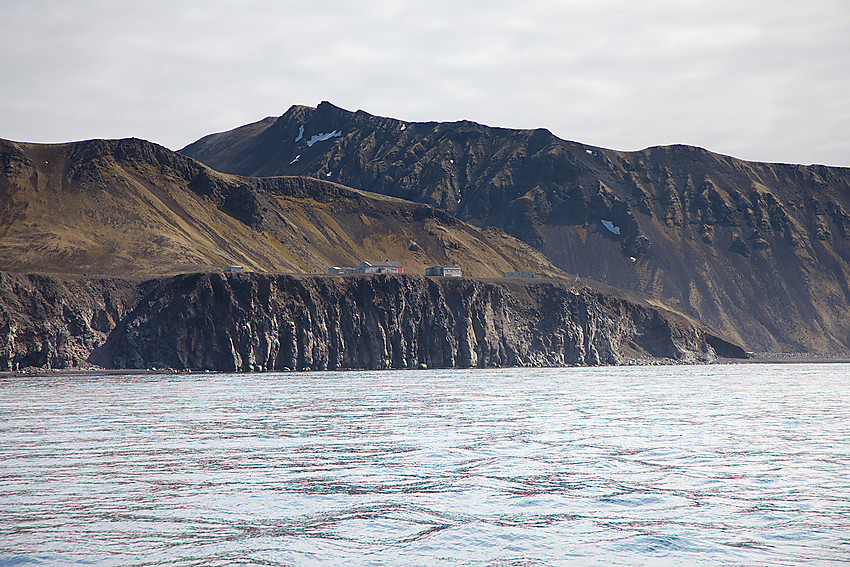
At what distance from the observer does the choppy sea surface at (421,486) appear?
20.2 metres

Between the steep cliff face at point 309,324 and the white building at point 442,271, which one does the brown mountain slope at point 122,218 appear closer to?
the steep cliff face at point 309,324

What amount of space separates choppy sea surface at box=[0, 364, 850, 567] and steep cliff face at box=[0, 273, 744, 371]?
205 ft

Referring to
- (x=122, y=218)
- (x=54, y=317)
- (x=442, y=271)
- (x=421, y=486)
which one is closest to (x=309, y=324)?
(x=54, y=317)

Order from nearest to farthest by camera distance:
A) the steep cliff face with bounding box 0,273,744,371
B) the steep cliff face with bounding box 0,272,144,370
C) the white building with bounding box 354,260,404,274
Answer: the steep cliff face with bounding box 0,272,144,370, the steep cliff face with bounding box 0,273,744,371, the white building with bounding box 354,260,404,274

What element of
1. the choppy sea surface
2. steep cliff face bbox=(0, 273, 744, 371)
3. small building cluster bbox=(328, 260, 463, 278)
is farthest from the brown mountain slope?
the choppy sea surface

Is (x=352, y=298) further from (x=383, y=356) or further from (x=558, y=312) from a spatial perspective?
(x=558, y=312)

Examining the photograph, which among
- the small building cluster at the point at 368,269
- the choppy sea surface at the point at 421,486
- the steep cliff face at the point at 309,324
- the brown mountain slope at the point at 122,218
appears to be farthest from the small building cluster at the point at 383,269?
A: the choppy sea surface at the point at 421,486

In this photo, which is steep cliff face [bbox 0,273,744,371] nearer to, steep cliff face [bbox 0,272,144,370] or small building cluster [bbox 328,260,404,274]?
steep cliff face [bbox 0,272,144,370]

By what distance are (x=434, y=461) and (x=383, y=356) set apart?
10403 centimetres

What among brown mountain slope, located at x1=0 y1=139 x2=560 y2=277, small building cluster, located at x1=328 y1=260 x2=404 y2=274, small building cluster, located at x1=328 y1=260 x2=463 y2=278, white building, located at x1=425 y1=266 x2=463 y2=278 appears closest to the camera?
brown mountain slope, located at x1=0 y1=139 x2=560 y2=277

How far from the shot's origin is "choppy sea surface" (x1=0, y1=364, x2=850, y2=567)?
20172 millimetres

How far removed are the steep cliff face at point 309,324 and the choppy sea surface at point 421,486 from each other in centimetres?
6262

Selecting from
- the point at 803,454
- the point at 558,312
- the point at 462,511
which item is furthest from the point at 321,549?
the point at 558,312

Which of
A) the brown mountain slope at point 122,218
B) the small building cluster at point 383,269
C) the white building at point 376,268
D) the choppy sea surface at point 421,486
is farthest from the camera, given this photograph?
the small building cluster at point 383,269
